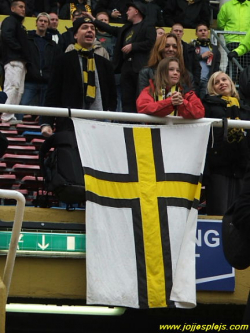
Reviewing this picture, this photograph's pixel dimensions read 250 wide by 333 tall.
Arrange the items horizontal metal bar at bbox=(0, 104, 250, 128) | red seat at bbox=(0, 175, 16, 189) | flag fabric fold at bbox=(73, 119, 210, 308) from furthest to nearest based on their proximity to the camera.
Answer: red seat at bbox=(0, 175, 16, 189) → horizontal metal bar at bbox=(0, 104, 250, 128) → flag fabric fold at bbox=(73, 119, 210, 308)

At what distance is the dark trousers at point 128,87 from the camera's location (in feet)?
36.7

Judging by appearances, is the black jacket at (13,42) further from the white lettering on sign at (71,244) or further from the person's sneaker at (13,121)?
the white lettering on sign at (71,244)

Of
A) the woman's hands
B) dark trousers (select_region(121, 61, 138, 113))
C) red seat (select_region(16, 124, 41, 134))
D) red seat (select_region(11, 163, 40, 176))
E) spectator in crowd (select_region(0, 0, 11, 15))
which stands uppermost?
Answer: the woman's hands

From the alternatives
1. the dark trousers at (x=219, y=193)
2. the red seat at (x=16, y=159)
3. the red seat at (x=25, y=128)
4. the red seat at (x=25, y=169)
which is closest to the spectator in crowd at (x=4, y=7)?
the red seat at (x=25, y=128)

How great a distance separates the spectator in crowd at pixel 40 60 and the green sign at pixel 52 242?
16.5 feet

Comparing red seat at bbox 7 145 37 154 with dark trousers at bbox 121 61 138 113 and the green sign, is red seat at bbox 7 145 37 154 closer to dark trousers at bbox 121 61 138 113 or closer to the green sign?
dark trousers at bbox 121 61 138 113

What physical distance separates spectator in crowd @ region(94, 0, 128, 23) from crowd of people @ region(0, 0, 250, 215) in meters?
2.85

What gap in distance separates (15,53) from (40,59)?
0.54m

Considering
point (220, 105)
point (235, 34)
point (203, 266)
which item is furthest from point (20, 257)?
point (235, 34)

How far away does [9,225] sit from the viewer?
7711 mm

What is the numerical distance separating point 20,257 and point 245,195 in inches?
138

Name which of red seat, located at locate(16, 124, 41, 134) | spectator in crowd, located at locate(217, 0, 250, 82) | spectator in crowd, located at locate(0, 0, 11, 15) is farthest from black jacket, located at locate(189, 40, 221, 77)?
spectator in crowd, located at locate(0, 0, 11, 15)

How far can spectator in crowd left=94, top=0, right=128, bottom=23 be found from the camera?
1670cm

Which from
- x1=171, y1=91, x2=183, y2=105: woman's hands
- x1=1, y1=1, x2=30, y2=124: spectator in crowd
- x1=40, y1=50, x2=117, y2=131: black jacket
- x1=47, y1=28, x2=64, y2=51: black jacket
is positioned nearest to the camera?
x1=171, y1=91, x2=183, y2=105: woman's hands
